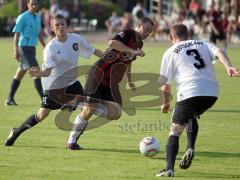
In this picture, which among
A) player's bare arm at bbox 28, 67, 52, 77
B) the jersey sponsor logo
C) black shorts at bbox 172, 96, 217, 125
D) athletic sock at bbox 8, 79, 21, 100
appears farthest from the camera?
athletic sock at bbox 8, 79, 21, 100

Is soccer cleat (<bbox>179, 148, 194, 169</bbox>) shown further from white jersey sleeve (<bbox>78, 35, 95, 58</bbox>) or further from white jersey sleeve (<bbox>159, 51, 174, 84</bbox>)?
white jersey sleeve (<bbox>78, 35, 95, 58</bbox>)

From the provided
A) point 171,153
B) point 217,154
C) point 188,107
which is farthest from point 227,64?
point 217,154

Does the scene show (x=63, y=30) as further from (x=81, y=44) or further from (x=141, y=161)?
(x=141, y=161)

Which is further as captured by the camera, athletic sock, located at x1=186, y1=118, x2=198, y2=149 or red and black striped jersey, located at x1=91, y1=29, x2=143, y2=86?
red and black striped jersey, located at x1=91, y1=29, x2=143, y2=86

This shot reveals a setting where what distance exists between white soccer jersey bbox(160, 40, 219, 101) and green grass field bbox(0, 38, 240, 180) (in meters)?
1.13

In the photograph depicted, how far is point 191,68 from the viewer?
9438 mm

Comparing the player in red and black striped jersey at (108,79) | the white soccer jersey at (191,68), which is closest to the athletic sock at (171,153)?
the white soccer jersey at (191,68)

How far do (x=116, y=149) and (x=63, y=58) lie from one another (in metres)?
1.66

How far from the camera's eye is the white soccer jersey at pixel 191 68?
942 centimetres

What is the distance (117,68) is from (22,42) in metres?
5.27

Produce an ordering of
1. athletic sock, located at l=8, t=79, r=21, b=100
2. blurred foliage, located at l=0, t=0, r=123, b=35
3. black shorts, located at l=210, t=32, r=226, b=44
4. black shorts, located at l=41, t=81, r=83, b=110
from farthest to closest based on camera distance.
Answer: blurred foliage, located at l=0, t=0, r=123, b=35
black shorts, located at l=210, t=32, r=226, b=44
athletic sock, located at l=8, t=79, r=21, b=100
black shorts, located at l=41, t=81, r=83, b=110

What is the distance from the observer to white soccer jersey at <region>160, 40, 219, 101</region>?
9.42 m

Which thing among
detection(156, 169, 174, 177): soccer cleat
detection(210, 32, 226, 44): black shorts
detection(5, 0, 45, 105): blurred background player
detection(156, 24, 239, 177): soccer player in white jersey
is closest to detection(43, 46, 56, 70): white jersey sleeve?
detection(156, 24, 239, 177): soccer player in white jersey

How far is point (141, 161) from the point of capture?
10523 mm
